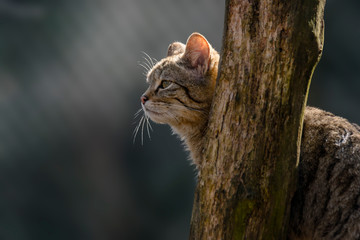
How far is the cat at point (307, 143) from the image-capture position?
1993mm

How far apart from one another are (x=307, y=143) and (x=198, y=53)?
2.79 feet

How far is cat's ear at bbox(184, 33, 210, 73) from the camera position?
2484 millimetres

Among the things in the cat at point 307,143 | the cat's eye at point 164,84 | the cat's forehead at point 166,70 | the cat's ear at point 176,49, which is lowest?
the cat at point 307,143

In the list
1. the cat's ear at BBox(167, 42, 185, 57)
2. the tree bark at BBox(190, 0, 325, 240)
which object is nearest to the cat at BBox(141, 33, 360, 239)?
the tree bark at BBox(190, 0, 325, 240)

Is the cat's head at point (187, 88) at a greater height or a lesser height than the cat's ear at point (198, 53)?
lesser

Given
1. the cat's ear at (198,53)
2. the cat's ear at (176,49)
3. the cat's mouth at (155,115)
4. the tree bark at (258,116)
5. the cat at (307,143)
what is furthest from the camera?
the cat's ear at (176,49)

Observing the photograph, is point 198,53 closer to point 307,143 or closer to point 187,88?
point 187,88

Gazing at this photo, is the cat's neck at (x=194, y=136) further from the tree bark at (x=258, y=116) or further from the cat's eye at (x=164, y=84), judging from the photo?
the tree bark at (x=258, y=116)

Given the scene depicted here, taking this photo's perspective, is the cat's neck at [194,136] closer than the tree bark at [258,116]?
No

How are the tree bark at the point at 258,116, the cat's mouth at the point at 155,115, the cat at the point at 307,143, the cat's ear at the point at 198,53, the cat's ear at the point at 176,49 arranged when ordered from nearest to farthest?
the tree bark at the point at 258,116
the cat at the point at 307,143
the cat's ear at the point at 198,53
the cat's mouth at the point at 155,115
the cat's ear at the point at 176,49

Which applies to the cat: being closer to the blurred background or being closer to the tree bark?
the tree bark

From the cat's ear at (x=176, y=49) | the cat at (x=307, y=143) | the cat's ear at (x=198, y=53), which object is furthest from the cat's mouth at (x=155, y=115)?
the cat's ear at (x=176, y=49)

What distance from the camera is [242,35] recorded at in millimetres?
1893

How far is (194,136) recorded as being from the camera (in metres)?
2.61
